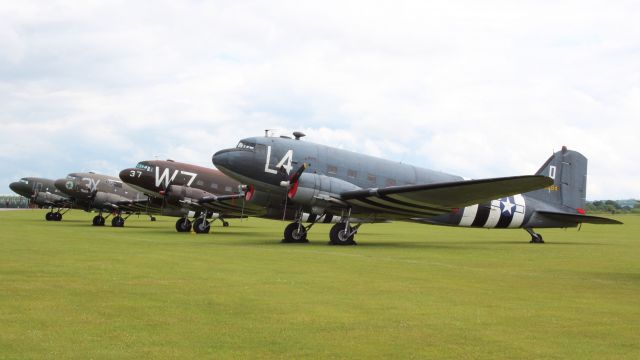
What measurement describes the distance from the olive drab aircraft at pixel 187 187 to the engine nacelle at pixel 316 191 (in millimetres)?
12220

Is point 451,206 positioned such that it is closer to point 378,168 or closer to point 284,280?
point 378,168

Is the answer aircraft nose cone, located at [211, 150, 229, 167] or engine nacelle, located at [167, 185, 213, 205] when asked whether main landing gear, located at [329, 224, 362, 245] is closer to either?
aircraft nose cone, located at [211, 150, 229, 167]

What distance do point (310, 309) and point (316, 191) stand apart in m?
15.4

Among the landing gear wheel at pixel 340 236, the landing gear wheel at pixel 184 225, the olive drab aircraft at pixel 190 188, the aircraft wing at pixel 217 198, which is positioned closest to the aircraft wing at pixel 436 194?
the landing gear wheel at pixel 340 236

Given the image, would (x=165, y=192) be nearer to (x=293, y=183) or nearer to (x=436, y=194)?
(x=293, y=183)

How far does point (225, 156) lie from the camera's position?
86.6 feet

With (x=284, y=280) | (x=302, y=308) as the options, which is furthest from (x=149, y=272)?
(x=302, y=308)

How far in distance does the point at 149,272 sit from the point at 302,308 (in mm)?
5309

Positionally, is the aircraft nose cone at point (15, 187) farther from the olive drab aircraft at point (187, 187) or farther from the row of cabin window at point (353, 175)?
the row of cabin window at point (353, 175)

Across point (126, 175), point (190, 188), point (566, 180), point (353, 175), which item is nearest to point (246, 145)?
point (353, 175)

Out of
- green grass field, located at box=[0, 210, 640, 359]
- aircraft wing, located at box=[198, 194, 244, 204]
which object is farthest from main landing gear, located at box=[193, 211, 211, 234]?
green grass field, located at box=[0, 210, 640, 359]

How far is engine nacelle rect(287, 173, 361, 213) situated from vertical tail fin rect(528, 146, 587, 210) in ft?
35.8

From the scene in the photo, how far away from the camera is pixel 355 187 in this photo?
2589 cm

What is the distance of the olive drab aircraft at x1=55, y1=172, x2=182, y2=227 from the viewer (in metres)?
48.0
